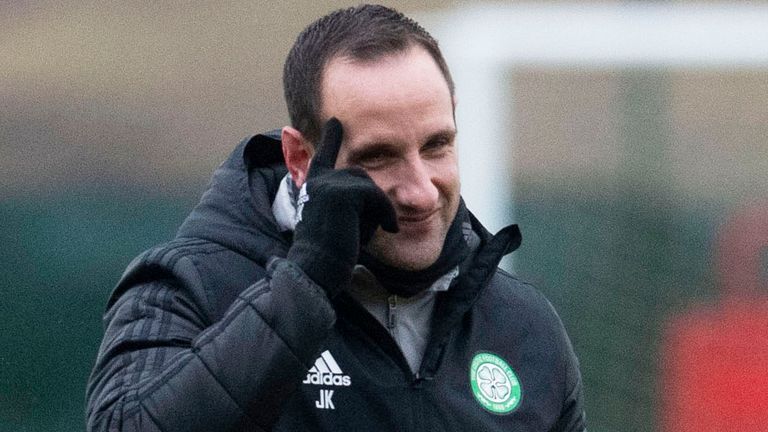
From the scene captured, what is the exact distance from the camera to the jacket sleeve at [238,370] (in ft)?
4.78

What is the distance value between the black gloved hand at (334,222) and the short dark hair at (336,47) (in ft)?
0.61

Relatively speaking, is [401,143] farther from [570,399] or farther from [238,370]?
[570,399]

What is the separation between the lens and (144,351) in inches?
61.5

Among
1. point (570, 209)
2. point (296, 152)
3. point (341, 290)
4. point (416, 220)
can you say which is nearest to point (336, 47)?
point (296, 152)

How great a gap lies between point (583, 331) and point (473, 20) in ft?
2.91

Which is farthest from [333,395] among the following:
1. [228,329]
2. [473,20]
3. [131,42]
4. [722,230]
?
[131,42]

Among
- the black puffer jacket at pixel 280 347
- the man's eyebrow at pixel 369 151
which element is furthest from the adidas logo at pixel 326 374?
the man's eyebrow at pixel 369 151

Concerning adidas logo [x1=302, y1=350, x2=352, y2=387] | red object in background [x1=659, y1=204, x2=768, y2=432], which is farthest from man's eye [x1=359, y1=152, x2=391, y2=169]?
red object in background [x1=659, y1=204, x2=768, y2=432]

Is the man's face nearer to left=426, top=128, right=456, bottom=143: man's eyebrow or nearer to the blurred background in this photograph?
left=426, top=128, right=456, bottom=143: man's eyebrow

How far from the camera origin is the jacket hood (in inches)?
66.7

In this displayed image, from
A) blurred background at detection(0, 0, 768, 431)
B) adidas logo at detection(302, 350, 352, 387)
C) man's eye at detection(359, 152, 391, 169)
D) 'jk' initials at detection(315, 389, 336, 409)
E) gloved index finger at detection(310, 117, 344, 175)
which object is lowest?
blurred background at detection(0, 0, 768, 431)

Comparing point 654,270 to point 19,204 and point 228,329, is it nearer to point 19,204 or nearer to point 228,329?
point 19,204

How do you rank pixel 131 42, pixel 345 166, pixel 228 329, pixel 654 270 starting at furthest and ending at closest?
1. pixel 131 42
2. pixel 654 270
3. pixel 345 166
4. pixel 228 329

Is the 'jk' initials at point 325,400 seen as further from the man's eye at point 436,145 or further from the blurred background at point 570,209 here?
the blurred background at point 570,209
